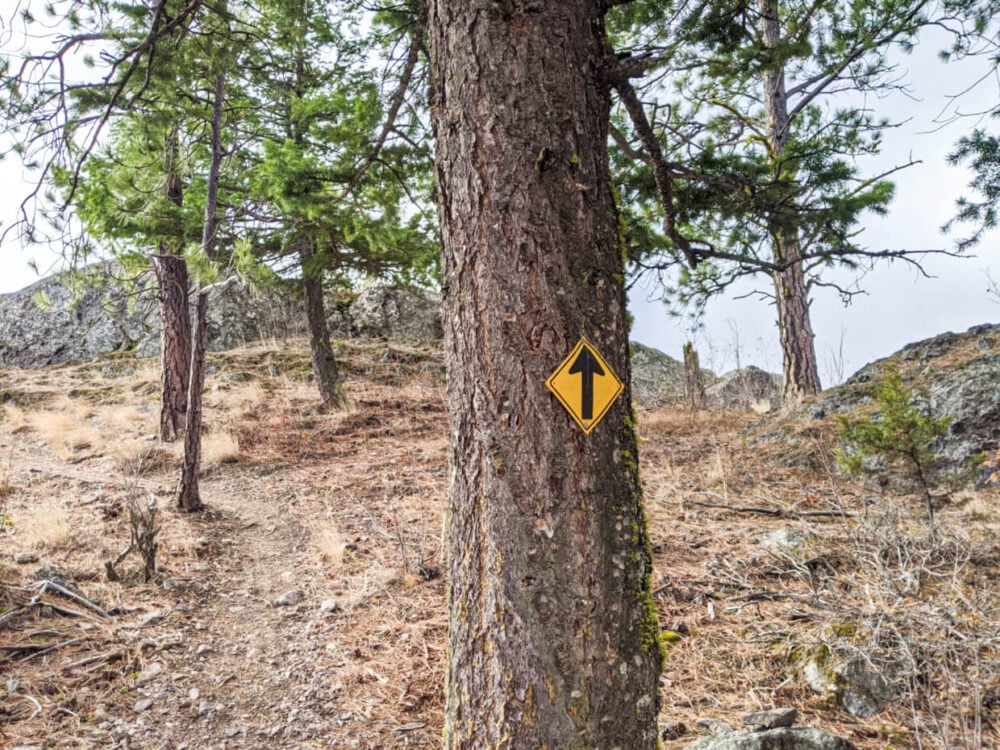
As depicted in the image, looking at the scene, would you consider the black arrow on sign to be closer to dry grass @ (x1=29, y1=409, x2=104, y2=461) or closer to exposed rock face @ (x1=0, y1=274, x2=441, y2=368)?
dry grass @ (x1=29, y1=409, x2=104, y2=461)

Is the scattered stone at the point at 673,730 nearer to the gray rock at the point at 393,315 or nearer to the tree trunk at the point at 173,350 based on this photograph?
the tree trunk at the point at 173,350

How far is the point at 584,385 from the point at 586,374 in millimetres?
35

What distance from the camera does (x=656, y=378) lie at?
16344mm

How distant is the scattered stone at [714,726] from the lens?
2.36 metres

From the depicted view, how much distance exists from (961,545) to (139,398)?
12690 mm

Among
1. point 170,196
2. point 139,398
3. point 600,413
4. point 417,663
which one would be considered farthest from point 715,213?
point 139,398

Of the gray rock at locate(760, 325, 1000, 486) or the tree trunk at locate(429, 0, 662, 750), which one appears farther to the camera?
the gray rock at locate(760, 325, 1000, 486)

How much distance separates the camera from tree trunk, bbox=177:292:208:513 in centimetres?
584

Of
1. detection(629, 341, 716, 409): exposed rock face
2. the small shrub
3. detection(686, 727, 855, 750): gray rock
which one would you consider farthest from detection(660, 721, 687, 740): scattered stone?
detection(629, 341, 716, 409): exposed rock face

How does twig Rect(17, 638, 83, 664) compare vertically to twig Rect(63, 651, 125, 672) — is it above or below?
above

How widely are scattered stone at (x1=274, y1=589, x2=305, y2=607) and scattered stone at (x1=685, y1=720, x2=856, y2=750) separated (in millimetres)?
2961

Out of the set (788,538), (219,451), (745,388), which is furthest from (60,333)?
(788,538)

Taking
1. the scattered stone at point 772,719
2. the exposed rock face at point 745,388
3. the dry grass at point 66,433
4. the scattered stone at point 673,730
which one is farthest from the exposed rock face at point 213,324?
the scattered stone at point 772,719

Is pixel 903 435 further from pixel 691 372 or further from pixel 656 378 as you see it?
pixel 656 378
